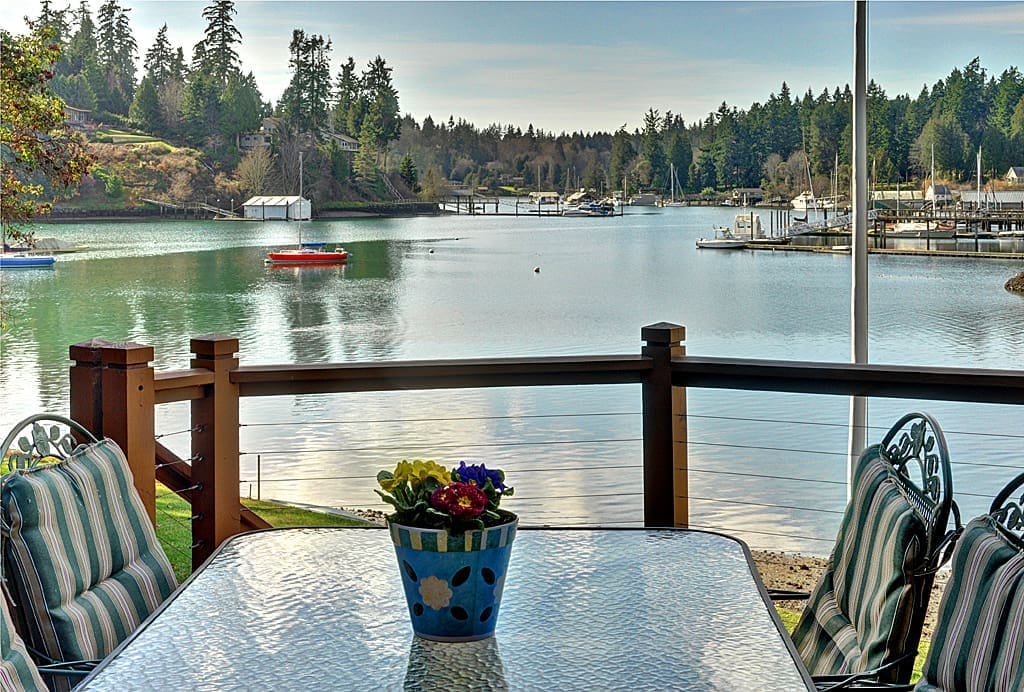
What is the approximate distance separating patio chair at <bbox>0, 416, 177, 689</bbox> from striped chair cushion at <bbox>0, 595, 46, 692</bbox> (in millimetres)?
150

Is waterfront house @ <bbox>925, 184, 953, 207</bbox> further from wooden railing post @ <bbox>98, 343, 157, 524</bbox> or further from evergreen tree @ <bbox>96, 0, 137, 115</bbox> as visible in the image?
evergreen tree @ <bbox>96, 0, 137, 115</bbox>

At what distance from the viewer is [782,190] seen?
28.9ft

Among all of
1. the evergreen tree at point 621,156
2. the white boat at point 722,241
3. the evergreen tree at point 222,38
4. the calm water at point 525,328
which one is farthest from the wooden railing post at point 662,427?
the evergreen tree at point 222,38

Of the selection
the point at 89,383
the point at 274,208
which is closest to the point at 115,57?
the point at 274,208

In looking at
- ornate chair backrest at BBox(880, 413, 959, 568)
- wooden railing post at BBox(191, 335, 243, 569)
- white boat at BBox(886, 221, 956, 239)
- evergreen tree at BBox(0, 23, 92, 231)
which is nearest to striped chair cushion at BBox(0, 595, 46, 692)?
wooden railing post at BBox(191, 335, 243, 569)

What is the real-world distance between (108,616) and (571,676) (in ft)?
3.32

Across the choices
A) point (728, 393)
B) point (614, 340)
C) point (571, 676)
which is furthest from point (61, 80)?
point (571, 676)

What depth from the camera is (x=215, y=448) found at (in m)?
2.99

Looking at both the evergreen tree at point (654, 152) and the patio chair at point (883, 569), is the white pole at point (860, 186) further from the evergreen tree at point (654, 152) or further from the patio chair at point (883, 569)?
the evergreen tree at point (654, 152)

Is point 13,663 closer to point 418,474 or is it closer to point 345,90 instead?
point 418,474

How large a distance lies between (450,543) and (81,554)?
86cm

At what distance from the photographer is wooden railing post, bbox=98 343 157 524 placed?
273cm

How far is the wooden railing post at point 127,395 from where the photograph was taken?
273 centimetres

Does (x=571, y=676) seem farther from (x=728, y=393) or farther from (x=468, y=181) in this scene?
(x=728, y=393)
